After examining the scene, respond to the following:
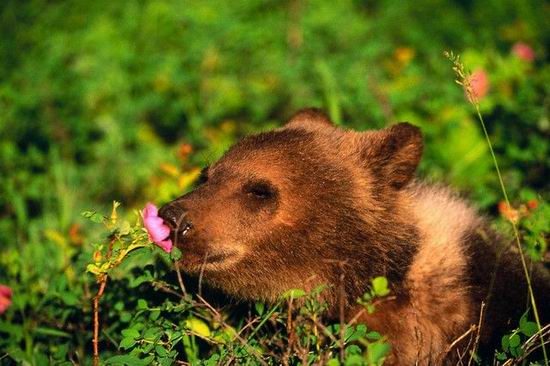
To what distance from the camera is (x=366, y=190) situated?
3.93 m

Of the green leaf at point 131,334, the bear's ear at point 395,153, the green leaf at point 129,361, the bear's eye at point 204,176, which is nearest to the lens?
the green leaf at point 129,361

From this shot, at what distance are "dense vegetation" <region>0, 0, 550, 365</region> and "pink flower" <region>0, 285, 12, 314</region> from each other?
0.04ft

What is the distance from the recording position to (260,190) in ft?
12.4

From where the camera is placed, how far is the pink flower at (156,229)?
3326mm

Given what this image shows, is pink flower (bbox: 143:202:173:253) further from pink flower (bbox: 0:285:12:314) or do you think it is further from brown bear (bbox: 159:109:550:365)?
pink flower (bbox: 0:285:12:314)

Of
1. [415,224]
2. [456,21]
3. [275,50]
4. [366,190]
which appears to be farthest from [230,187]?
[456,21]

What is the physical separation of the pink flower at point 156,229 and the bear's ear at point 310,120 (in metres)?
1.21

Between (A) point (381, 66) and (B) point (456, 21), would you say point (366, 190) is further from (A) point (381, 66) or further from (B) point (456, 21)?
(B) point (456, 21)

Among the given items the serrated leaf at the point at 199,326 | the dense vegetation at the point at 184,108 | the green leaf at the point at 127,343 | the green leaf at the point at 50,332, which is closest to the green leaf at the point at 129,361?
the green leaf at the point at 127,343

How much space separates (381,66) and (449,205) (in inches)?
153

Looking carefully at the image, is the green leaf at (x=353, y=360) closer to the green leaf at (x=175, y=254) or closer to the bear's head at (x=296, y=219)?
the bear's head at (x=296, y=219)

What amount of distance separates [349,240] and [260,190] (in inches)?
20.8

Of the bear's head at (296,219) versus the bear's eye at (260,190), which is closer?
the bear's head at (296,219)

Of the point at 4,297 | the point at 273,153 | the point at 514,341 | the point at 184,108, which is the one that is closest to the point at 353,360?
the point at 514,341
